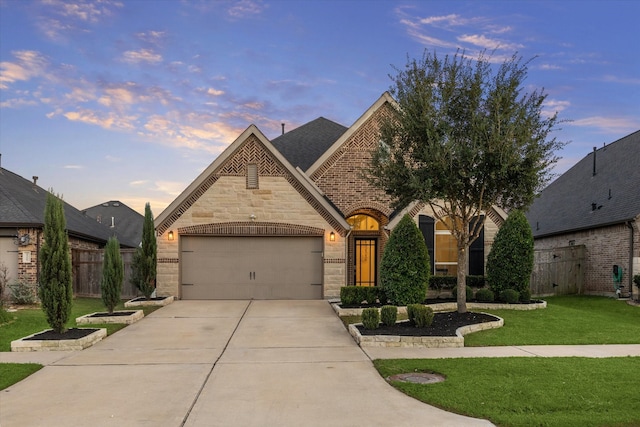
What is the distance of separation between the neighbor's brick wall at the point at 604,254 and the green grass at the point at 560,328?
324cm

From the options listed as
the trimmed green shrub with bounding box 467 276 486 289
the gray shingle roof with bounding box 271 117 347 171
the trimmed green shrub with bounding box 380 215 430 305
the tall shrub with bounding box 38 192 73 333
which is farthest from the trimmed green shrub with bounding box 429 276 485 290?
the tall shrub with bounding box 38 192 73 333

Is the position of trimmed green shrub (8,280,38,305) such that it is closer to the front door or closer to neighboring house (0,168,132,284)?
neighboring house (0,168,132,284)

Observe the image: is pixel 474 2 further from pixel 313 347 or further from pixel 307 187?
pixel 313 347

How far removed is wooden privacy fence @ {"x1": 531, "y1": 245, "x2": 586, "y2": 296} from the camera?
20422mm

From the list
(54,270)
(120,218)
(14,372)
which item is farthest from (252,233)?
(120,218)

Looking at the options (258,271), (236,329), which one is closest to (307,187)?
(258,271)

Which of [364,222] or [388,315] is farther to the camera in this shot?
[364,222]

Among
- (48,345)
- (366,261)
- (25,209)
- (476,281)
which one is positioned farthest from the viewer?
(366,261)

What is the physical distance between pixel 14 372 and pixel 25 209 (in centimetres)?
1224

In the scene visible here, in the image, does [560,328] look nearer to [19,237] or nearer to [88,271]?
[88,271]

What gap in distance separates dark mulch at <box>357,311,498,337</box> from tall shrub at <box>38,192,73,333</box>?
671 cm

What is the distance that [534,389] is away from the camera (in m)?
6.90

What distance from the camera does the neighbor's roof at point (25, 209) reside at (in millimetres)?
17516

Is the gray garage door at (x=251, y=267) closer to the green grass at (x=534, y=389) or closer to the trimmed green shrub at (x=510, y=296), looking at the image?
the trimmed green shrub at (x=510, y=296)
